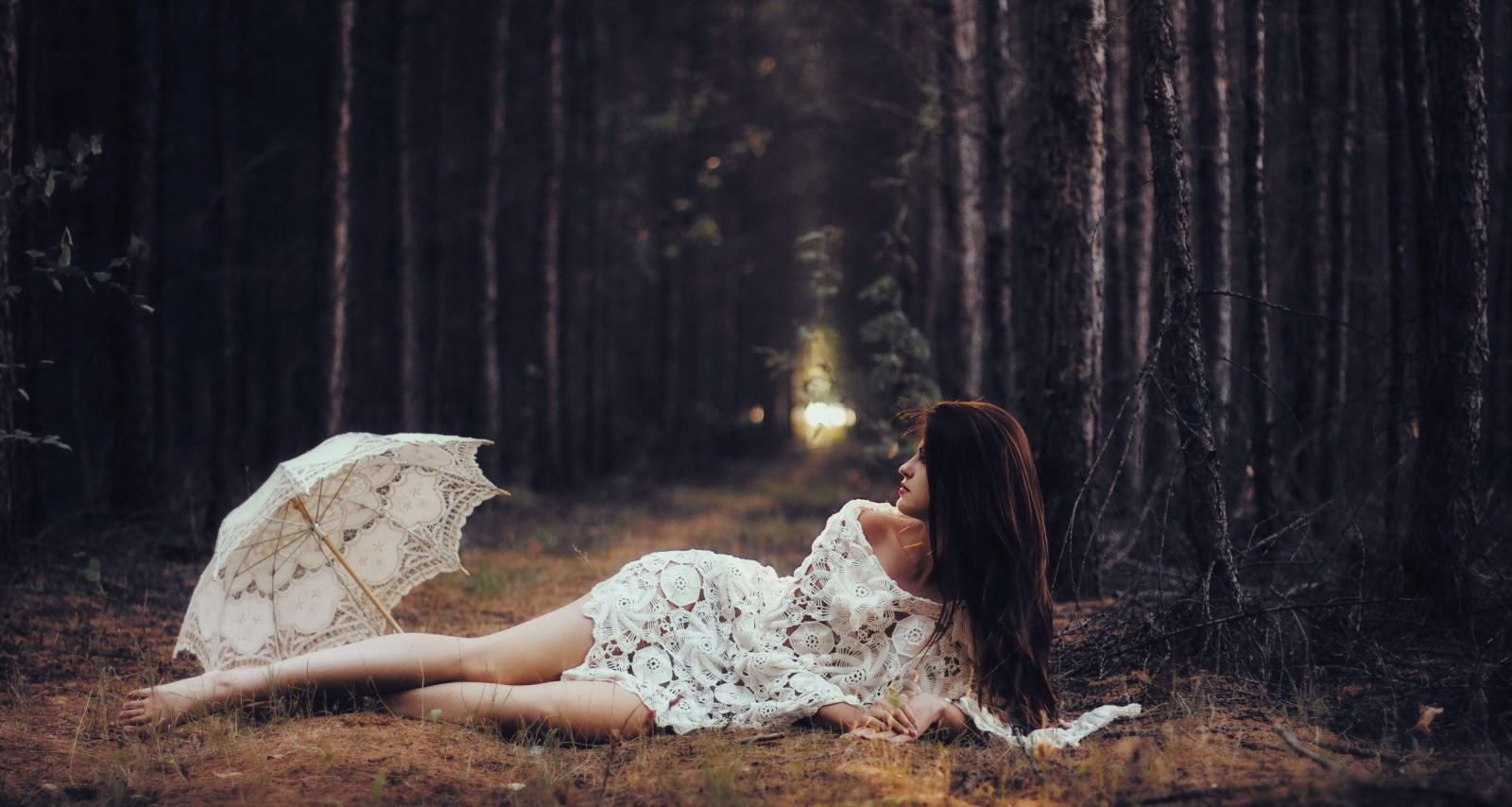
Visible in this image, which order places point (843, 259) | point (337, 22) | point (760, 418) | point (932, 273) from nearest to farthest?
1. point (337, 22)
2. point (932, 273)
3. point (843, 259)
4. point (760, 418)

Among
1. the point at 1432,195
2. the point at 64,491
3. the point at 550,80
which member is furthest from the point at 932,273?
the point at 64,491

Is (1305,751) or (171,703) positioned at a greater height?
(1305,751)

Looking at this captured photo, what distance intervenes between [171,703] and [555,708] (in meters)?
1.40

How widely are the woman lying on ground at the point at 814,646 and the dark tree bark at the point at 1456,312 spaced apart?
2.13 m

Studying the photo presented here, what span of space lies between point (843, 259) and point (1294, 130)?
47.0 feet

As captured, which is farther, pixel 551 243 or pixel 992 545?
pixel 551 243

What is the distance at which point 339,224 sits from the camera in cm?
868

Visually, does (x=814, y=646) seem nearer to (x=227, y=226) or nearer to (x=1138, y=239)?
(x=1138, y=239)

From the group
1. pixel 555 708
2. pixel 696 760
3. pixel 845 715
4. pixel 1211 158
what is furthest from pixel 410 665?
pixel 1211 158

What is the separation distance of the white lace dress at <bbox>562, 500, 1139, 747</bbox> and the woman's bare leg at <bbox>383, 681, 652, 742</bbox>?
0.06m

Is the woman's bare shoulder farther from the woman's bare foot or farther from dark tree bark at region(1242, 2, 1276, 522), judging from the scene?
dark tree bark at region(1242, 2, 1276, 522)

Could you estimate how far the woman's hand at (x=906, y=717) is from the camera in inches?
136

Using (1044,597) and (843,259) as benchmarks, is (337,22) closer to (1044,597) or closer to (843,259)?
(1044,597)

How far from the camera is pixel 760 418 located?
29.8 m
